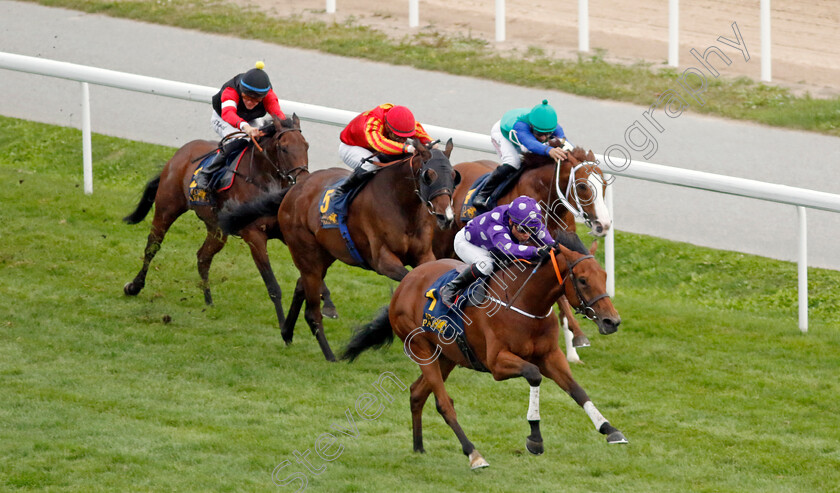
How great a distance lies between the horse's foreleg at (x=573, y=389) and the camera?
21.6ft

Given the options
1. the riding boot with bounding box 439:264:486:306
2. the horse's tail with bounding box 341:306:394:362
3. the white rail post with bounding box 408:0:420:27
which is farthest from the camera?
the white rail post with bounding box 408:0:420:27

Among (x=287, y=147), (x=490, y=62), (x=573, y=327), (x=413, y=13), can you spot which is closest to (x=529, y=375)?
(x=573, y=327)

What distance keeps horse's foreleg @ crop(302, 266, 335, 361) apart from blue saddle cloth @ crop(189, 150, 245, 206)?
3.36 ft

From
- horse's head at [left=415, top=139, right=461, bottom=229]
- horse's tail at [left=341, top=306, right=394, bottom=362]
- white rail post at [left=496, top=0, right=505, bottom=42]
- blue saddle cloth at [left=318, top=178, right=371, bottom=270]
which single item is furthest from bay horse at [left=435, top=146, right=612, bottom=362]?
white rail post at [left=496, top=0, right=505, bottom=42]

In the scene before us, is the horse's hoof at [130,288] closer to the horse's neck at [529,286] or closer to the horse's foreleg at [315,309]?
the horse's foreleg at [315,309]

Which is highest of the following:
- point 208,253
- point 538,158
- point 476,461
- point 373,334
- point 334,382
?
point 538,158

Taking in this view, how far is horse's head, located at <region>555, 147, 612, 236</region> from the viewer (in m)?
8.07

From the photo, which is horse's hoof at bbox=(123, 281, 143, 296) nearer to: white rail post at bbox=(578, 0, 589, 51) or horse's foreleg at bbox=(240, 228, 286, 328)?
horse's foreleg at bbox=(240, 228, 286, 328)

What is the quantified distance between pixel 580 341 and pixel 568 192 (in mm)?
1044

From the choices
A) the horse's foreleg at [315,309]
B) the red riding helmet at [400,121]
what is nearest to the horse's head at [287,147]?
the horse's foreleg at [315,309]

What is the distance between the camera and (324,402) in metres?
8.20

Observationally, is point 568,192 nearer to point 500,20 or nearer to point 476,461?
point 476,461

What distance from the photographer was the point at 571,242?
22.1 ft

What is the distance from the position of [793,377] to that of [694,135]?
4807 millimetres
